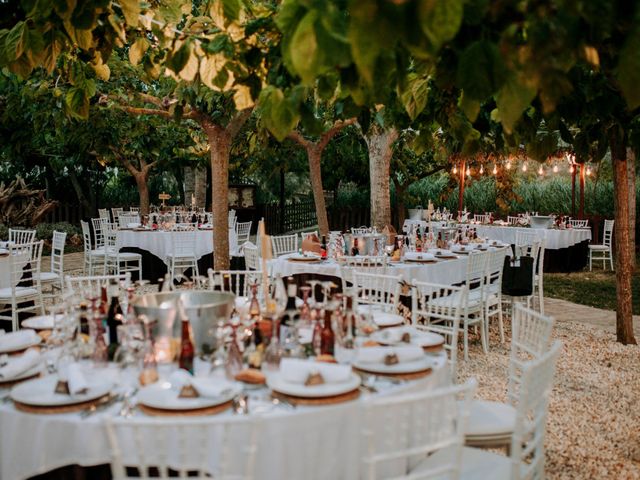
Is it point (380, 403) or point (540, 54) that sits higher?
point (540, 54)

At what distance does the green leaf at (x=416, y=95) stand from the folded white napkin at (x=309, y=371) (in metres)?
0.97

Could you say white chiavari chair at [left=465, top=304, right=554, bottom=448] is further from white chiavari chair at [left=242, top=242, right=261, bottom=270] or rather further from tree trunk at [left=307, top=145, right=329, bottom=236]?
tree trunk at [left=307, top=145, right=329, bottom=236]

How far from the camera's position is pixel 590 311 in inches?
314

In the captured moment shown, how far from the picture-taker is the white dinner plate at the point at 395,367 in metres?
2.43

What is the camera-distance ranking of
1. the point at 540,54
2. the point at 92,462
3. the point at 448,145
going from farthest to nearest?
the point at 448,145
the point at 92,462
the point at 540,54

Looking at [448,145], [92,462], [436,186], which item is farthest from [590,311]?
[436,186]

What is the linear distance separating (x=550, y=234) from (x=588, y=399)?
292 inches

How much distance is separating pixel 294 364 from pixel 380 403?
0.55 m

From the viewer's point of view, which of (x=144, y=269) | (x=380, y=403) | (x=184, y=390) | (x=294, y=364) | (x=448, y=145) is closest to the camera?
(x=380, y=403)

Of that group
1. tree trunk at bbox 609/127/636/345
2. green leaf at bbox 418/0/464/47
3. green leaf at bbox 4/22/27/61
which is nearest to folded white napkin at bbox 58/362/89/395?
green leaf at bbox 4/22/27/61

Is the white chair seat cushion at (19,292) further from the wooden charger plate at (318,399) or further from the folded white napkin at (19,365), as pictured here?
the wooden charger plate at (318,399)

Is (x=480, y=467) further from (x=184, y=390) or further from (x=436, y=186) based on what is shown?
(x=436, y=186)

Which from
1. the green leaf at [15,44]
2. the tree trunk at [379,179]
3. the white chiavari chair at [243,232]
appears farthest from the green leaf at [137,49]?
the white chiavari chair at [243,232]

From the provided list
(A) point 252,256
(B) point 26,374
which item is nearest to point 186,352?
(B) point 26,374
